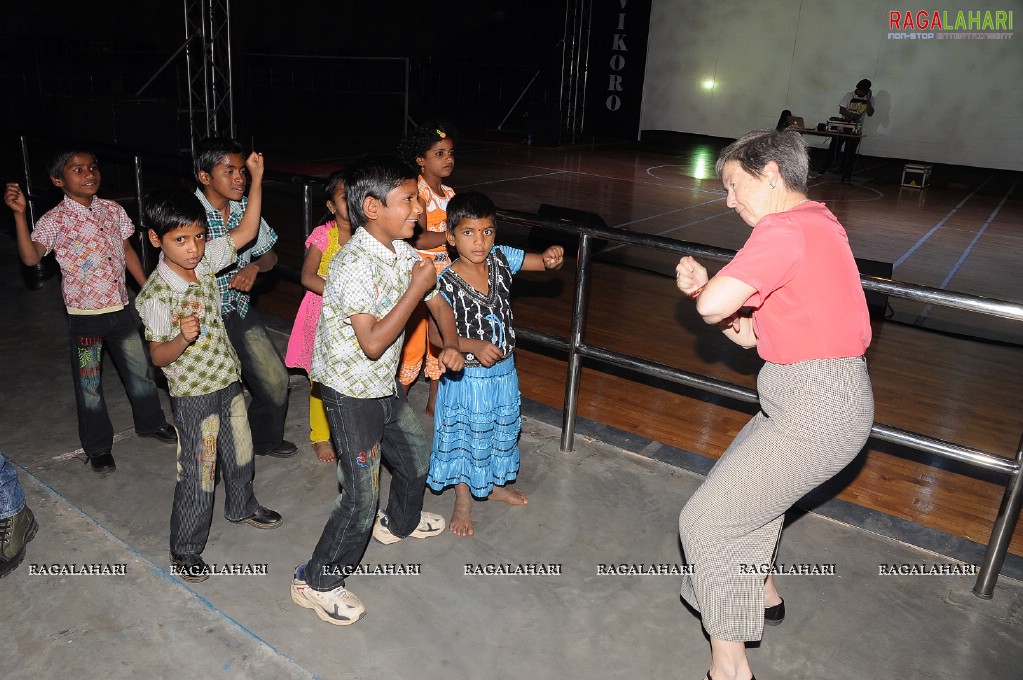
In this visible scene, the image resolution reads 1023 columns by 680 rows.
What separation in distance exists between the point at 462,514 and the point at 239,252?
4.45 ft

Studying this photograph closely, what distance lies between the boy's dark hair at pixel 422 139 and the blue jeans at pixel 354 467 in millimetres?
1241

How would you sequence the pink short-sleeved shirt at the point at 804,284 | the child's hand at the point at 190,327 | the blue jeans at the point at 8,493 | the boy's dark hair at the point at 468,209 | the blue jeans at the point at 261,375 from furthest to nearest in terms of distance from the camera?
the blue jeans at the point at 261,375, the boy's dark hair at the point at 468,209, the blue jeans at the point at 8,493, the child's hand at the point at 190,327, the pink short-sleeved shirt at the point at 804,284

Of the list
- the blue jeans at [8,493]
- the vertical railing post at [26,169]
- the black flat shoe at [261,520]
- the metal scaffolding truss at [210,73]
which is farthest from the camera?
the metal scaffolding truss at [210,73]

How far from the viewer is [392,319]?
7.50ft

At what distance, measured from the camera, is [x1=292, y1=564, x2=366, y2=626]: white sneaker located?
A: 2.49 meters

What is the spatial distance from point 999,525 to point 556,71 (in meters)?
19.1

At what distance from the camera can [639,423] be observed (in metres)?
4.41

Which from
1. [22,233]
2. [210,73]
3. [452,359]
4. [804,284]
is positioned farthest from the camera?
[210,73]

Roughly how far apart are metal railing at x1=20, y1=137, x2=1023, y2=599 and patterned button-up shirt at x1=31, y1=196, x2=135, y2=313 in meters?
0.95

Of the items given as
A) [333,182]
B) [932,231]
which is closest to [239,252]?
[333,182]

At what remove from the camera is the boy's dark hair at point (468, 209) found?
2.85 metres

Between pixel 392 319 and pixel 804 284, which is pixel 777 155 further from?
pixel 392 319

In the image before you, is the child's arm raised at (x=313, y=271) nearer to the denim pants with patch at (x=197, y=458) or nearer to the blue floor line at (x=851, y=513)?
the denim pants with patch at (x=197, y=458)

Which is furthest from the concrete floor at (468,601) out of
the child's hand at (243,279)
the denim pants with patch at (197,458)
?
the child's hand at (243,279)
